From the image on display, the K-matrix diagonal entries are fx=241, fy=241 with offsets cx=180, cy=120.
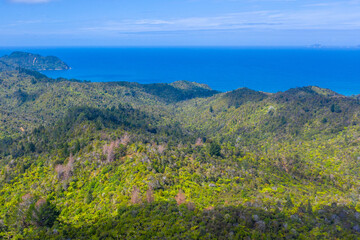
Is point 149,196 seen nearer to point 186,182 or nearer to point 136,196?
point 136,196

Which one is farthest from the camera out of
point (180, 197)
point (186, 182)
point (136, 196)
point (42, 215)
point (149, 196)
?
point (186, 182)

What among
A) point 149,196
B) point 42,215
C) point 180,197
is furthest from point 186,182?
point 42,215

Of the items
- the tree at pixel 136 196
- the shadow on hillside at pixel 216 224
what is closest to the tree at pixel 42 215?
the shadow on hillside at pixel 216 224

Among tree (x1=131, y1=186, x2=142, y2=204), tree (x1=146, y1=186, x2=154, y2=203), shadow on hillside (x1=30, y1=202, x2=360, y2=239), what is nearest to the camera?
shadow on hillside (x1=30, y1=202, x2=360, y2=239)

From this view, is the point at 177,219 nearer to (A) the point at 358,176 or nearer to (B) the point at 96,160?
(B) the point at 96,160

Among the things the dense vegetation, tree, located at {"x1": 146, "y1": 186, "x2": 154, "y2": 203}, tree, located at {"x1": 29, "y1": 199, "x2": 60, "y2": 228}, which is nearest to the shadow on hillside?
the dense vegetation

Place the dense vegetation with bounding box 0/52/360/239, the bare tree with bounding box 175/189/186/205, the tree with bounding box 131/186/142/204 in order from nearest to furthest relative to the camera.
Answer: the dense vegetation with bounding box 0/52/360/239, the bare tree with bounding box 175/189/186/205, the tree with bounding box 131/186/142/204

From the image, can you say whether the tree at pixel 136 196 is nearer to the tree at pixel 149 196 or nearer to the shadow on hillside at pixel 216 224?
the tree at pixel 149 196

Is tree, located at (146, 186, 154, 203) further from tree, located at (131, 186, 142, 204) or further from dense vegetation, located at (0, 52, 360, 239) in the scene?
tree, located at (131, 186, 142, 204)
